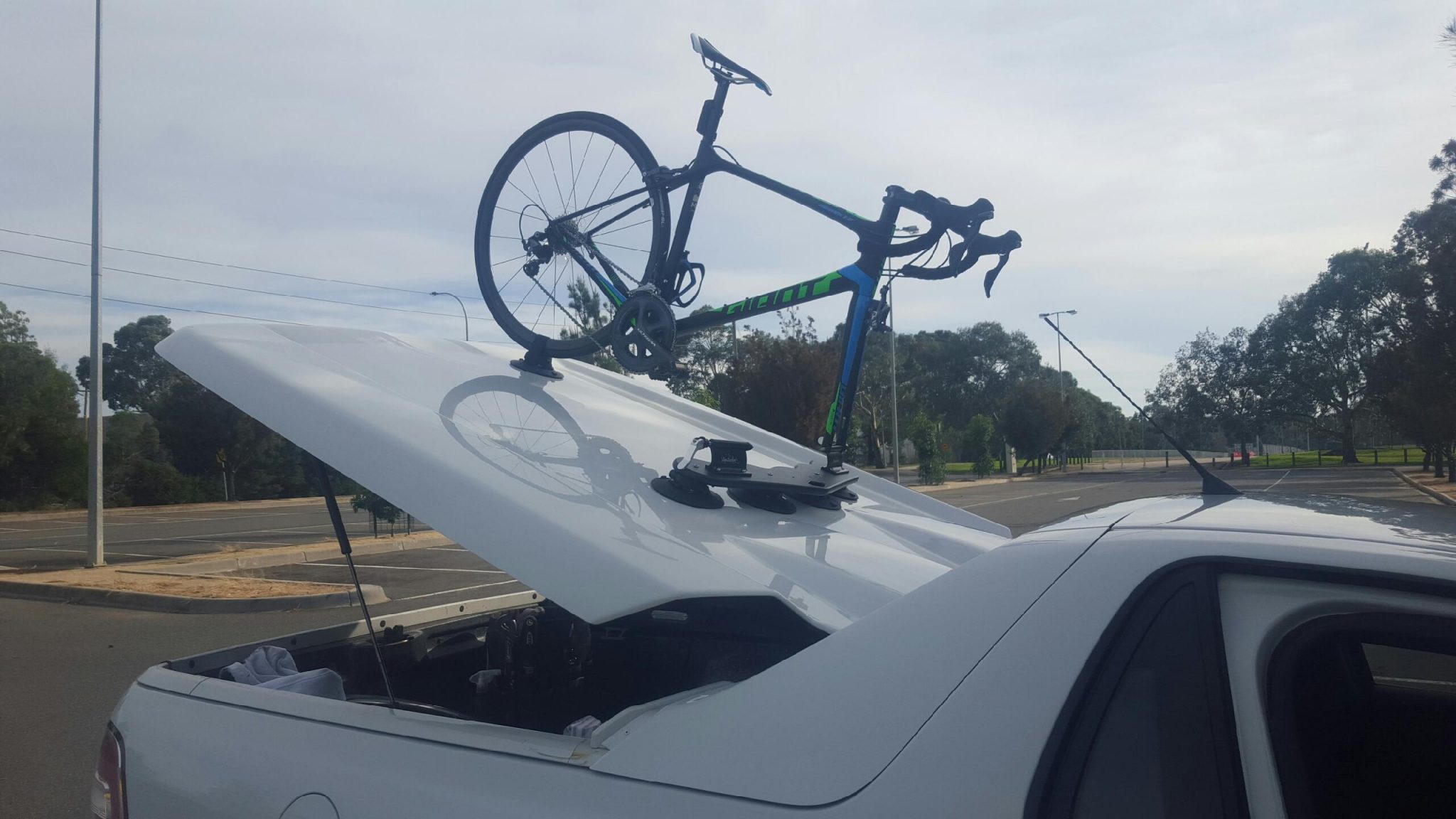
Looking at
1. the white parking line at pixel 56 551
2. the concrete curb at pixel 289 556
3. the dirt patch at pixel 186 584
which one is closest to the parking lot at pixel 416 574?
the concrete curb at pixel 289 556

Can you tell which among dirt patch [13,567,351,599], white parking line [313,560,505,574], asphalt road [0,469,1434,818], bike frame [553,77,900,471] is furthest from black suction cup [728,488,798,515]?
white parking line [313,560,505,574]

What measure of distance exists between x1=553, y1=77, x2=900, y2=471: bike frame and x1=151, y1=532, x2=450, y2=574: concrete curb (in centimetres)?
1001

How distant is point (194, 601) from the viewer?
10.3 m

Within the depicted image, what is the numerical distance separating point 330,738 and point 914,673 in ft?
3.63

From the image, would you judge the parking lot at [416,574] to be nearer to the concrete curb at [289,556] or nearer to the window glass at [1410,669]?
the concrete curb at [289,556]

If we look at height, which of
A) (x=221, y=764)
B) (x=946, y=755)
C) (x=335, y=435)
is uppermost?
(x=335, y=435)

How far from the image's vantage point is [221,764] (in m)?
1.82

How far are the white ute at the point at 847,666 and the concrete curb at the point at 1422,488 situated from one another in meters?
13.5

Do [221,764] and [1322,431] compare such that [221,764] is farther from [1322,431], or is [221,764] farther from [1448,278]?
[1322,431]

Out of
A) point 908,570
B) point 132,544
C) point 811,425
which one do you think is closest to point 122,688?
point 908,570

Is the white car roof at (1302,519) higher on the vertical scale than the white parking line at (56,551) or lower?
higher

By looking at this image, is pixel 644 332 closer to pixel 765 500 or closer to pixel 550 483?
pixel 765 500

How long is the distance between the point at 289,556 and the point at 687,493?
48.2 feet

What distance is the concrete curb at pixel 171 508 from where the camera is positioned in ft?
100
